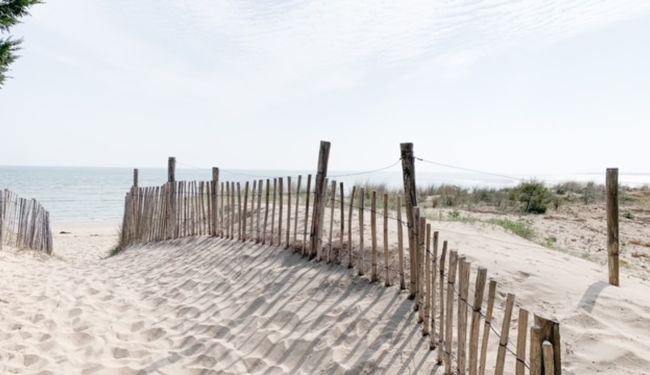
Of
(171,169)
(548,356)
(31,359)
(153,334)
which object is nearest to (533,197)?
(171,169)

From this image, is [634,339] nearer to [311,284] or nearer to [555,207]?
[311,284]

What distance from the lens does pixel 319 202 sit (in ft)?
18.0

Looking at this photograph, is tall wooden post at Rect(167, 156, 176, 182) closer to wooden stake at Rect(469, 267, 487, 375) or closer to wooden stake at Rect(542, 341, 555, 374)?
wooden stake at Rect(469, 267, 487, 375)

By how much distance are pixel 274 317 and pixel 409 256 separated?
157 cm

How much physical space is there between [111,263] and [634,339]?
7.80m

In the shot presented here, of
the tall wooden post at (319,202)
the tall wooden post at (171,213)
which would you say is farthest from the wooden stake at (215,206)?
the tall wooden post at (319,202)

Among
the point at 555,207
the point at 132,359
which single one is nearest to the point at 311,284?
the point at 132,359

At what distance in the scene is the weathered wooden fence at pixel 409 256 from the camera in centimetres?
240

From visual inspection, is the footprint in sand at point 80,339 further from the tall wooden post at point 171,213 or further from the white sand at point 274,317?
the tall wooden post at point 171,213

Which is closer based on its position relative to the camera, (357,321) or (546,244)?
(357,321)

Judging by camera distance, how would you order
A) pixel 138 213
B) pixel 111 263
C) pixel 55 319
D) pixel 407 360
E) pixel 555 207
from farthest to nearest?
pixel 555 207
pixel 138 213
pixel 111 263
pixel 55 319
pixel 407 360

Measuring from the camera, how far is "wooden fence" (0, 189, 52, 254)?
8.41 metres

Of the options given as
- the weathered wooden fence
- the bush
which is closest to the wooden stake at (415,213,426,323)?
the weathered wooden fence

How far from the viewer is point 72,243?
1357 cm
